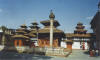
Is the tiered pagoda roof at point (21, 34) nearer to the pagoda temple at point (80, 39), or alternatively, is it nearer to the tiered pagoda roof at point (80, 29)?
the pagoda temple at point (80, 39)

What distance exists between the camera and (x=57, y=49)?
80.0 feet

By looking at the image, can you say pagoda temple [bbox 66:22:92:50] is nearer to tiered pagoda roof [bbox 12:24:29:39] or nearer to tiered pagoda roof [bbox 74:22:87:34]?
tiered pagoda roof [bbox 74:22:87:34]

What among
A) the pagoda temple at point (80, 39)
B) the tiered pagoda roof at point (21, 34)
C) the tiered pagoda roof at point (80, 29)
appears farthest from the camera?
the tiered pagoda roof at point (80, 29)

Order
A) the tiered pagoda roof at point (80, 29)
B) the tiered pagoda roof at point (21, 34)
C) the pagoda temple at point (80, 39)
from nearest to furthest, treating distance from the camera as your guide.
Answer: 1. the tiered pagoda roof at point (21, 34)
2. the pagoda temple at point (80, 39)
3. the tiered pagoda roof at point (80, 29)

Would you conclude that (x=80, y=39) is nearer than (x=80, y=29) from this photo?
Yes

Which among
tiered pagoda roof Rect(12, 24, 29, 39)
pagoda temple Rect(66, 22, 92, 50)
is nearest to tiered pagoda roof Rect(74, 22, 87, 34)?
pagoda temple Rect(66, 22, 92, 50)

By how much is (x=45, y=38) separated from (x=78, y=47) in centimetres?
1755

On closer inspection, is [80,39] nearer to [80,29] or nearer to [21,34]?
[80,29]

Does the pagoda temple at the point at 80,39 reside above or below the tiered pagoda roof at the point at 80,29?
below

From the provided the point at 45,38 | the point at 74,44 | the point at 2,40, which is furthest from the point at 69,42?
the point at 2,40

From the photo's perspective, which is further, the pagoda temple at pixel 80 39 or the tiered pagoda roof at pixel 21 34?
the pagoda temple at pixel 80 39

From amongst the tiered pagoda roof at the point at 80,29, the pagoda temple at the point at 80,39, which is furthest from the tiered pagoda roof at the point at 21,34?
the tiered pagoda roof at the point at 80,29

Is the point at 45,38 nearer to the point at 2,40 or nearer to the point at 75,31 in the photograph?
the point at 2,40

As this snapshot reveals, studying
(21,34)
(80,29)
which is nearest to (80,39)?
(80,29)
